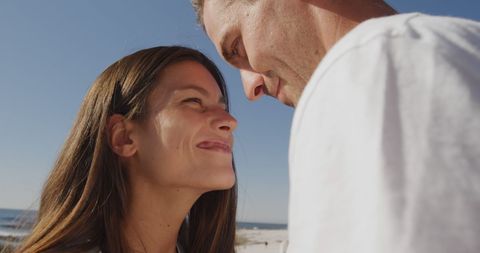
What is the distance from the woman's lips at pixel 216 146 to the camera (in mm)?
3191

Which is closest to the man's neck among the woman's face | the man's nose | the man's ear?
the man's nose

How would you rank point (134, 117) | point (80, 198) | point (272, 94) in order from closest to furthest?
point (272, 94) → point (80, 198) → point (134, 117)

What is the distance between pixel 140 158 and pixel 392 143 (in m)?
2.90

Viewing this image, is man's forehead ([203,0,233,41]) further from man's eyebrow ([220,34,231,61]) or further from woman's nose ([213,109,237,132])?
woman's nose ([213,109,237,132])

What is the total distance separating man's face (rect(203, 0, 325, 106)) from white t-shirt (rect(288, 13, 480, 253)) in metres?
0.98

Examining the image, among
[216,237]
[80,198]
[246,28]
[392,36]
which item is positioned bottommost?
[216,237]

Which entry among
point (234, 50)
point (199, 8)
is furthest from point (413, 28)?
point (199, 8)

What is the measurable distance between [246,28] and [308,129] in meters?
1.41

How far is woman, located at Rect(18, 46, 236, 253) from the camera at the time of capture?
309 cm

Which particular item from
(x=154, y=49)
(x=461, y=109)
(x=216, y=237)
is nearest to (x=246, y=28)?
(x=461, y=109)

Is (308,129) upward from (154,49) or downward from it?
downward

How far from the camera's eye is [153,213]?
326 centimetres

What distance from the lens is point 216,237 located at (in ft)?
12.5

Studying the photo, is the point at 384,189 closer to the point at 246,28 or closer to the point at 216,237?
the point at 246,28
